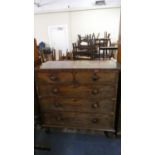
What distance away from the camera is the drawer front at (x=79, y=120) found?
1747mm

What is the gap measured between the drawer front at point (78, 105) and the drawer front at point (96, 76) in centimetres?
21

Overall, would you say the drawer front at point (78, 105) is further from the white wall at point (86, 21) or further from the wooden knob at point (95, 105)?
the white wall at point (86, 21)

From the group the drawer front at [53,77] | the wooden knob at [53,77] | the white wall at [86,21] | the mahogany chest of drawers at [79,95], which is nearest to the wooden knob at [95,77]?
the mahogany chest of drawers at [79,95]

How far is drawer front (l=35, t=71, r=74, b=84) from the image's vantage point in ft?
5.37

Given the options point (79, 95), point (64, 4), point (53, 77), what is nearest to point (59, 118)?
point (79, 95)

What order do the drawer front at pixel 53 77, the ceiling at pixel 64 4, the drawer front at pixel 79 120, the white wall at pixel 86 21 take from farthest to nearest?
the white wall at pixel 86 21 → the ceiling at pixel 64 4 → the drawer front at pixel 79 120 → the drawer front at pixel 53 77

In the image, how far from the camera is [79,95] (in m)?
1.70

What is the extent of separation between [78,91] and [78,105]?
0.54 ft

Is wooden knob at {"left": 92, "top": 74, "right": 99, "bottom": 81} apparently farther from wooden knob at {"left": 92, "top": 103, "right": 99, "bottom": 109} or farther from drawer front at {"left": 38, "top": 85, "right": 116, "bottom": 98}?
wooden knob at {"left": 92, "top": 103, "right": 99, "bottom": 109}

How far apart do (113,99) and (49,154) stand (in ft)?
2.80
